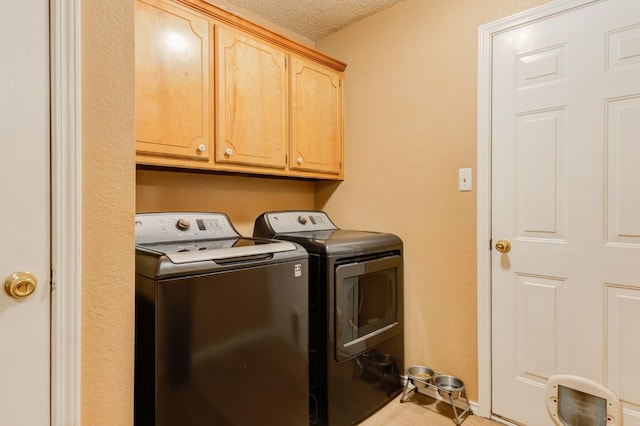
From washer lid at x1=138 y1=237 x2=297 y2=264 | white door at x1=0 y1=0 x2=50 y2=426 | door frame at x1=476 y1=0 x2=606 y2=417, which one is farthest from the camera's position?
door frame at x1=476 y1=0 x2=606 y2=417

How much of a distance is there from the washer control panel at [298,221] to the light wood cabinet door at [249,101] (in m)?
0.32

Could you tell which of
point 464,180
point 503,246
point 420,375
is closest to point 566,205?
point 503,246

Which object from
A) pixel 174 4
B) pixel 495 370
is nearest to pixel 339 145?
pixel 174 4

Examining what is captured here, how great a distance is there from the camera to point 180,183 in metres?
2.04

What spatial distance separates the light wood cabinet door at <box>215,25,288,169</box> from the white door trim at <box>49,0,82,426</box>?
105 cm

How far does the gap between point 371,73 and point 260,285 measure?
168cm

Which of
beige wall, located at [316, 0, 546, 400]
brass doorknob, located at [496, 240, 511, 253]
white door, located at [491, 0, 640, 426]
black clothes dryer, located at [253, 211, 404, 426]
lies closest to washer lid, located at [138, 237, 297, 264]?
black clothes dryer, located at [253, 211, 404, 426]

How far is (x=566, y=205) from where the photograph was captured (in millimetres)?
1673

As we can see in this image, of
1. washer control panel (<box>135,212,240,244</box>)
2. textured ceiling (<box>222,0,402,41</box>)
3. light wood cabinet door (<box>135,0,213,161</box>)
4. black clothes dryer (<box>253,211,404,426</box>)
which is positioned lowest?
black clothes dryer (<box>253,211,404,426</box>)

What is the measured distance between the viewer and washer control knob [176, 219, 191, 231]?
178 cm

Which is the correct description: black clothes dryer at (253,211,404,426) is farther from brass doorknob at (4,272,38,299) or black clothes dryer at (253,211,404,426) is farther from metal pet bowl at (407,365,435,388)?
brass doorknob at (4,272,38,299)

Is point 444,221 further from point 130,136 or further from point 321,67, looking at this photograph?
point 130,136

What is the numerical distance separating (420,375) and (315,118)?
1733mm

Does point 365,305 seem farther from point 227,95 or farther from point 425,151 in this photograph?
point 227,95
